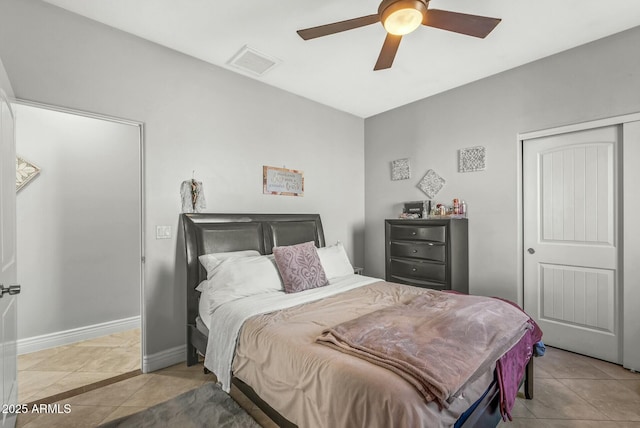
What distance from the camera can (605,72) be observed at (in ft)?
8.54

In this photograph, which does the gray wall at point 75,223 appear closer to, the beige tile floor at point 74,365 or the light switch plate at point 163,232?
the beige tile floor at point 74,365

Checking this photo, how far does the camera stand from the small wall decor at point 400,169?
402 cm

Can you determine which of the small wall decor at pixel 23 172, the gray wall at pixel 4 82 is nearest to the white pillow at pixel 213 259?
the gray wall at pixel 4 82

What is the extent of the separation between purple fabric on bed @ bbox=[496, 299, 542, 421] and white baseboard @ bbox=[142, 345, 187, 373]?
2.52 m

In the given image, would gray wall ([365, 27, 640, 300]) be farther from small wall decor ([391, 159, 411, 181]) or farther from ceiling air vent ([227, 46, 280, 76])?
ceiling air vent ([227, 46, 280, 76])

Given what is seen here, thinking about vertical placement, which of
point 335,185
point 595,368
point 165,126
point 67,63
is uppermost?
point 67,63

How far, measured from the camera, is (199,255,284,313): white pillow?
7.37 ft

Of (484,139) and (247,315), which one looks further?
(484,139)

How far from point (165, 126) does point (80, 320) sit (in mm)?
2332

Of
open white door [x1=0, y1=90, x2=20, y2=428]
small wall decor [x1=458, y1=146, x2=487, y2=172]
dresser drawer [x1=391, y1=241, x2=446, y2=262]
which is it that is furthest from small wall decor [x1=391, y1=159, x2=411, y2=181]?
open white door [x1=0, y1=90, x2=20, y2=428]

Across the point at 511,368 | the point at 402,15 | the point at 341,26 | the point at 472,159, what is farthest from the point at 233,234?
the point at 472,159

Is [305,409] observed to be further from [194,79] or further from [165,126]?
[194,79]

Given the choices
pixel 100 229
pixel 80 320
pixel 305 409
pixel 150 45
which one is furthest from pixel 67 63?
pixel 305 409

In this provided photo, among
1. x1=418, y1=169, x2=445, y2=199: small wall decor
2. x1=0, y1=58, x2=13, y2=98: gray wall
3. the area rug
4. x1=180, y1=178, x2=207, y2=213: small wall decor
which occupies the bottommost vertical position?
the area rug
